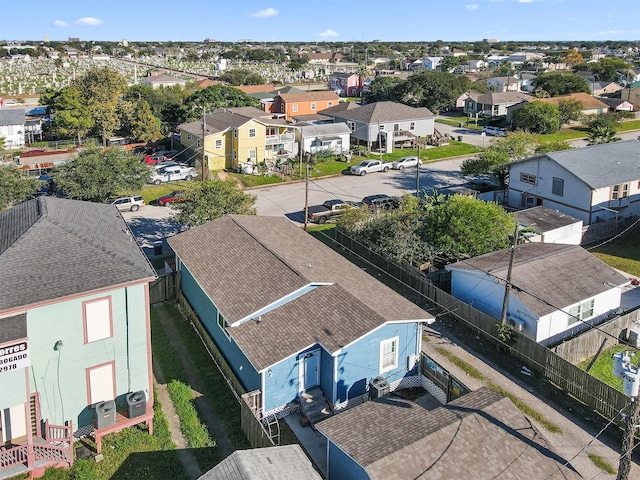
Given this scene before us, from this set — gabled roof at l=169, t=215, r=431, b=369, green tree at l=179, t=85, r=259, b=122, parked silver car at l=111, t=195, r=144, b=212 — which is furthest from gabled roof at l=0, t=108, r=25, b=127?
gabled roof at l=169, t=215, r=431, b=369

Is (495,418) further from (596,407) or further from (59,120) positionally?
(59,120)

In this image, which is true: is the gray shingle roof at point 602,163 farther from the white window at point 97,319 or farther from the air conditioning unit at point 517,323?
the white window at point 97,319

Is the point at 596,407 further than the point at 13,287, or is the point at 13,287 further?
the point at 596,407

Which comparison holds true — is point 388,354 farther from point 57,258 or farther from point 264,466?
point 57,258

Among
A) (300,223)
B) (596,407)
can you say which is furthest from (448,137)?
(596,407)

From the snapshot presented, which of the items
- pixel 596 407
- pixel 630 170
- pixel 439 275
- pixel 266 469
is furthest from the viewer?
pixel 630 170

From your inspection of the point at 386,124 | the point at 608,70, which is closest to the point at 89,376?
the point at 386,124
